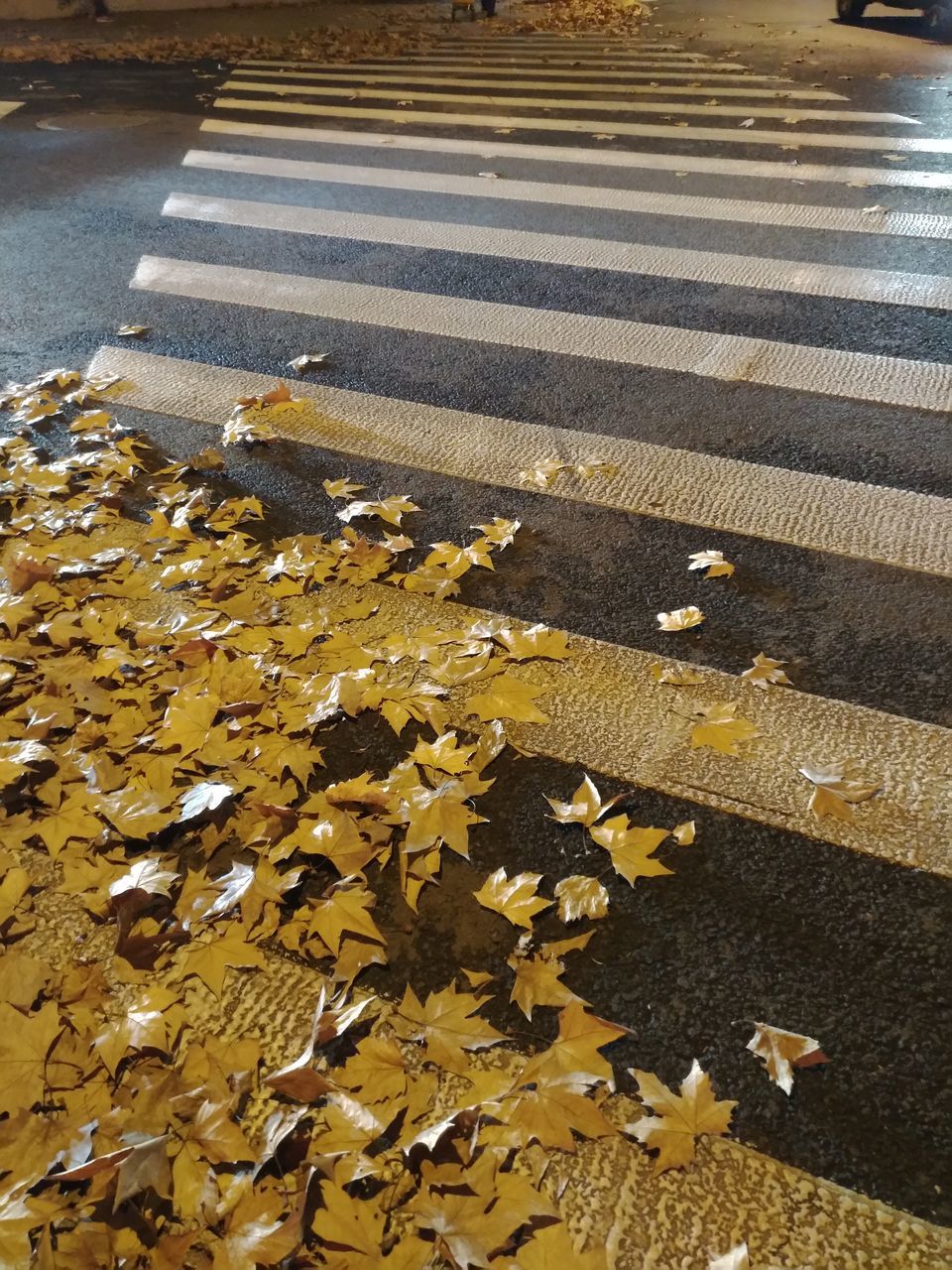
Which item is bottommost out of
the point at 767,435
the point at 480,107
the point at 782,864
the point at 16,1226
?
the point at 16,1226

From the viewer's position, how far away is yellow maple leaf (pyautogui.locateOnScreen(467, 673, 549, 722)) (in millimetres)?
2402

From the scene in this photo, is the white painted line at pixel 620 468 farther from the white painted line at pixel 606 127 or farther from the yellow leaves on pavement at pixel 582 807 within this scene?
the white painted line at pixel 606 127

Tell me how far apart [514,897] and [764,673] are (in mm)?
1015

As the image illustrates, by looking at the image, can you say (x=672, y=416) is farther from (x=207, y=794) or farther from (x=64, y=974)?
(x=64, y=974)

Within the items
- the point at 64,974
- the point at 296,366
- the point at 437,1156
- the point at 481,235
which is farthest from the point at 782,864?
the point at 481,235

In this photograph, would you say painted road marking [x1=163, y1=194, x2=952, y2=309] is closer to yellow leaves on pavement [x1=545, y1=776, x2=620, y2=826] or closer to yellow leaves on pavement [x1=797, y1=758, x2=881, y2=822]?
yellow leaves on pavement [x1=797, y1=758, x2=881, y2=822]

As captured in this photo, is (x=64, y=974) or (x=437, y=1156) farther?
(x=64, y=974)

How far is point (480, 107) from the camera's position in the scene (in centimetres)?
798

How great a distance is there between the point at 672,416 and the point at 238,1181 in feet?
10.1

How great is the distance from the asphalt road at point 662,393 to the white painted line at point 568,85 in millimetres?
99

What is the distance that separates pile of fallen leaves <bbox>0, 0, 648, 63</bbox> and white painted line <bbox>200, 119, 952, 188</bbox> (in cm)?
374

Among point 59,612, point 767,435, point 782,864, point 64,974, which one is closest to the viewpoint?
point 64,974

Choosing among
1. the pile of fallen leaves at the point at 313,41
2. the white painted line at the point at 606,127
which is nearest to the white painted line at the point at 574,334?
Answer: the white painted line at the point at 606,127

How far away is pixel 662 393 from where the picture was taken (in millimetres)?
3773
